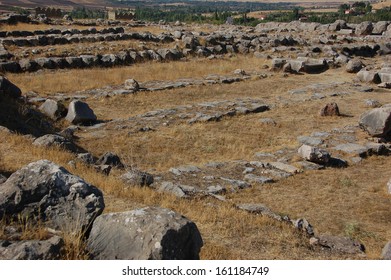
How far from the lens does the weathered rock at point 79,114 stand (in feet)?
47.1

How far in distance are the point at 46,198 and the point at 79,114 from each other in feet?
32.4

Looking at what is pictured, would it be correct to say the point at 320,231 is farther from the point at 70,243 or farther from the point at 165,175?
the point at 70,243

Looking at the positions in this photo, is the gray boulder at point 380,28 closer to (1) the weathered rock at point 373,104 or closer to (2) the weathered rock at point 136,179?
(1) the weathered rock at point 373,104

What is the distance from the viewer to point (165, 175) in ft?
34.4

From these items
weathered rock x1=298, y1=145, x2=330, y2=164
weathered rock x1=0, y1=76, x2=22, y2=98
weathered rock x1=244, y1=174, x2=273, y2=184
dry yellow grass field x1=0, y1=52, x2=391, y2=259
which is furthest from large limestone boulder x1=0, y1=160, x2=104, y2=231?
weathered rock x1=0, y1=76, x2=22, y2=98

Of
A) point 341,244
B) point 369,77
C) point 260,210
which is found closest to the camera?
point 341,244

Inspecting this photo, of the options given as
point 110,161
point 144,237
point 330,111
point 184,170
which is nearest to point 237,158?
point 184,170

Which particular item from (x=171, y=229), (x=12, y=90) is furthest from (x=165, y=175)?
(x=12, y=90)

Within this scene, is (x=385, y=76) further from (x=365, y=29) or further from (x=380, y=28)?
(x=380, y=28)

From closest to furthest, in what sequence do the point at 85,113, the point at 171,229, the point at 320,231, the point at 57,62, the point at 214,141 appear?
the point at 171,229
the point at 320,231
the point at 214,141
the point at 85,113
the point at 57,62

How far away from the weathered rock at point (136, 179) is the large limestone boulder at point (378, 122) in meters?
7.63

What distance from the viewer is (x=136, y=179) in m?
9.19

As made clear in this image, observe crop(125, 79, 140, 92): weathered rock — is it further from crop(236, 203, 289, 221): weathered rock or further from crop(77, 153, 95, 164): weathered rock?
crop(236, 203, 289, 221): weathered rock
